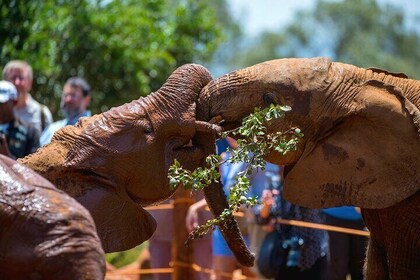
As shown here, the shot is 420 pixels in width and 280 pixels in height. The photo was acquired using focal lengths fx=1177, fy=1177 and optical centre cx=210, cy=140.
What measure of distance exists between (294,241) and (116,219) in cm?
318

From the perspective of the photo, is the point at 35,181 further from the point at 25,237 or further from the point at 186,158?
the point at 186,158

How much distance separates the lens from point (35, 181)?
4.66 m

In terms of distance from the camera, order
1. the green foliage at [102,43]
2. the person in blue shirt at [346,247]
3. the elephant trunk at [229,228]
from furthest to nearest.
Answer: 1. the green foliage at [102,43]
2. the person in blue shirt at [346,247]
3. the elephant trunk at [229,228]

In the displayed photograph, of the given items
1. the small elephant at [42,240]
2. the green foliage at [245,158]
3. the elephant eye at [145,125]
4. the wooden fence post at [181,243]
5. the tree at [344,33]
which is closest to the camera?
the small elephant at [42,240]

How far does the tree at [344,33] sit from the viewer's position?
57.8 m

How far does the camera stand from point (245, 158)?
22.0 feet

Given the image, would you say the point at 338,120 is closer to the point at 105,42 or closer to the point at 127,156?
the point at 127,156

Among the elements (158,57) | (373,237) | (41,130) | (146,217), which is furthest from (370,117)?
(158,57)

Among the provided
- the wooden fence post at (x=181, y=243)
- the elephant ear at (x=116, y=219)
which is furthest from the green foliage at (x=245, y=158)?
the wooden fence post at (x=181, y=243)

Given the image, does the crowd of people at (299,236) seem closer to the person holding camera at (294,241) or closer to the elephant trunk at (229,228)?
the person holding camera at (294,241)

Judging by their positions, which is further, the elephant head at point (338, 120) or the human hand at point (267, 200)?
the human hand at point (267, 200)

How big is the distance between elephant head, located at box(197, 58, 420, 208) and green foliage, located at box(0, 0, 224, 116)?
25.8ft

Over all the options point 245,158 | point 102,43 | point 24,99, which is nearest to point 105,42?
point 102,43

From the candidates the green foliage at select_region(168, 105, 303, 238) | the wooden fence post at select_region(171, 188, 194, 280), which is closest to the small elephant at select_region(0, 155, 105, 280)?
the green foliage at select_region(168, 105, 303, 238)
